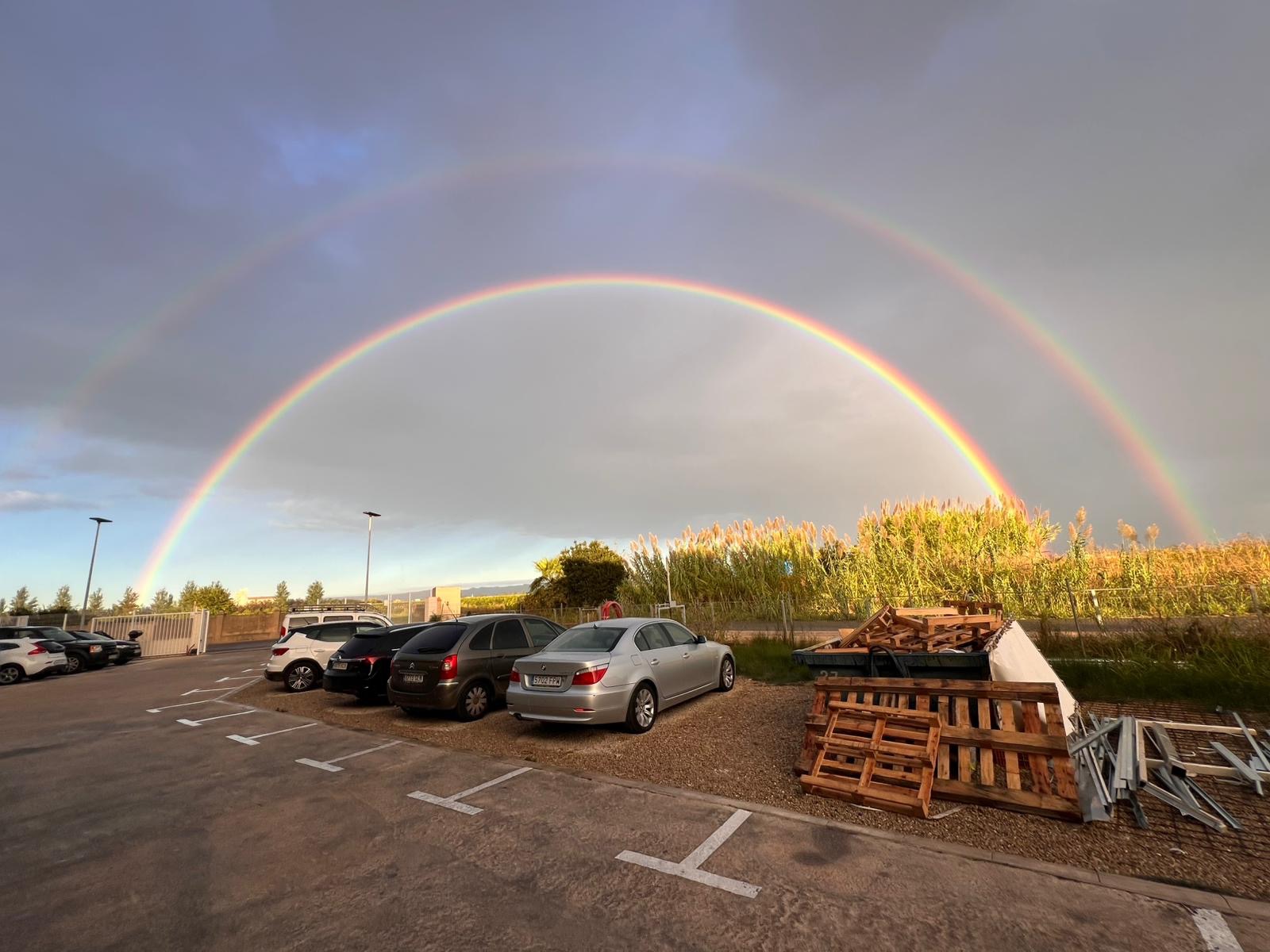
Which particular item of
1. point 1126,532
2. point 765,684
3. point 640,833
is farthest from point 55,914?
point 1126,532

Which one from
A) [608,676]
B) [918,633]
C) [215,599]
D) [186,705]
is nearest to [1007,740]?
[918,633]

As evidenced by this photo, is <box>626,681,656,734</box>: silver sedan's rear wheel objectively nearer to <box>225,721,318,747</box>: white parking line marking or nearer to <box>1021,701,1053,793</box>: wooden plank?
<box>1021,701,1053,793</box>: wooden plank

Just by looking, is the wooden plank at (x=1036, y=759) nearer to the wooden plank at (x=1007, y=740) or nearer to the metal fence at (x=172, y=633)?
the wooden plank at (x=1007, y=740)

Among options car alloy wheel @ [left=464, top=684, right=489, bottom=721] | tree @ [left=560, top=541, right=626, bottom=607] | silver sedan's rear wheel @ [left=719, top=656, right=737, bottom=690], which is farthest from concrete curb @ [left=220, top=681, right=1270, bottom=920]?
tree @ [left=560, top=541, right=626, bottom=607]

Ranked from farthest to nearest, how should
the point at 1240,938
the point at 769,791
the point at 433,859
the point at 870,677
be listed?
the point at 870,677 < the point at 769,791 < the point at 433,859 < the point at 1240,938

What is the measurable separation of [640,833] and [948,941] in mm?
2187

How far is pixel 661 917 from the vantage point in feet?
10.9

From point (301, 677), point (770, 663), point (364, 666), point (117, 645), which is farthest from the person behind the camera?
point (117, 645)

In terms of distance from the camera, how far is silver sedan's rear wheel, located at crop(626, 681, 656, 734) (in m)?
7.29

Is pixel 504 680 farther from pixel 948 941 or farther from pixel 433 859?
pixel 948 941

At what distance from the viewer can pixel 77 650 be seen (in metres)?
20.6

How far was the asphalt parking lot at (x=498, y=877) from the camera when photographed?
3.16 m

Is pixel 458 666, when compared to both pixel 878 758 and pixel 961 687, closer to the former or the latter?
pixel 878 758

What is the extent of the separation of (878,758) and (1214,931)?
7.73 ft
